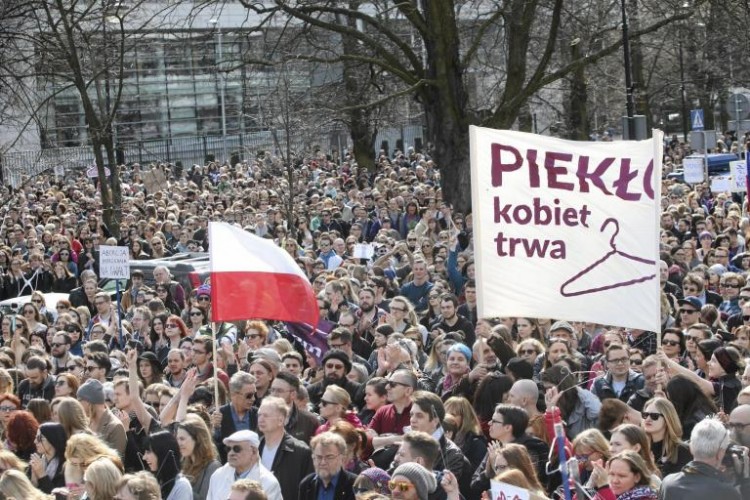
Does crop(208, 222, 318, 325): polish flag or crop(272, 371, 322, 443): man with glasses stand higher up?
crop(208, 222, 318, 325): polish flag

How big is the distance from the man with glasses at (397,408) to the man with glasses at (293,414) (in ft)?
1.43

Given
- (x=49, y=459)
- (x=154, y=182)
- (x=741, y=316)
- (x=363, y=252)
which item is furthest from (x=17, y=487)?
(x=154, y=182)

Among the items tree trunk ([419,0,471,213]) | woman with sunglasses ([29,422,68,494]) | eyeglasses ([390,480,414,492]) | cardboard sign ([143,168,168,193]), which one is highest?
tree trunk ([419,0,471,213])

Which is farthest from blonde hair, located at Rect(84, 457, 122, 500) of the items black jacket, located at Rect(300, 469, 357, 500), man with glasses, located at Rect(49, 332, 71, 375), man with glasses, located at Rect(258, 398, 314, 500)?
man with glasses, located at Rect(49, 332, 71, 375)

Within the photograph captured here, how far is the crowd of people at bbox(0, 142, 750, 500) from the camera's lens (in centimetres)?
794

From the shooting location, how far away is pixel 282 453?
9047 millimetres

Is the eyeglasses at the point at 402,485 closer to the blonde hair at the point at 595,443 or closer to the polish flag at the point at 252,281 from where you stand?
the blonde hair at the point at 595,443

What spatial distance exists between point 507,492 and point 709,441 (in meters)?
1.03

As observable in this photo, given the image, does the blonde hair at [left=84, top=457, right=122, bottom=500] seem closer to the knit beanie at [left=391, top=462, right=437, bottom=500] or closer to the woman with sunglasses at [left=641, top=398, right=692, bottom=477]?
the knit beanie at [left=391, top=462, right=437, bottom=500]

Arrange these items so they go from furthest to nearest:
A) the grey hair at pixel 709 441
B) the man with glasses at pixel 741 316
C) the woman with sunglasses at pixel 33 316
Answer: the woman with sunglasses at pixel 33 316 < the man with glasses at pixel 741 316 < the grey hair at pixel 709 441

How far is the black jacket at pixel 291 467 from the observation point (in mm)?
8977

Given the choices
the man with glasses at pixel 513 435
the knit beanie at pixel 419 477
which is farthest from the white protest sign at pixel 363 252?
the knit beanie at pixel 419 477

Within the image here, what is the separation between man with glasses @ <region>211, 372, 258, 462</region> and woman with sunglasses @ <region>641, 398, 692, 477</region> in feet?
9.58

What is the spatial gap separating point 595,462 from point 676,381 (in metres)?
1.92
